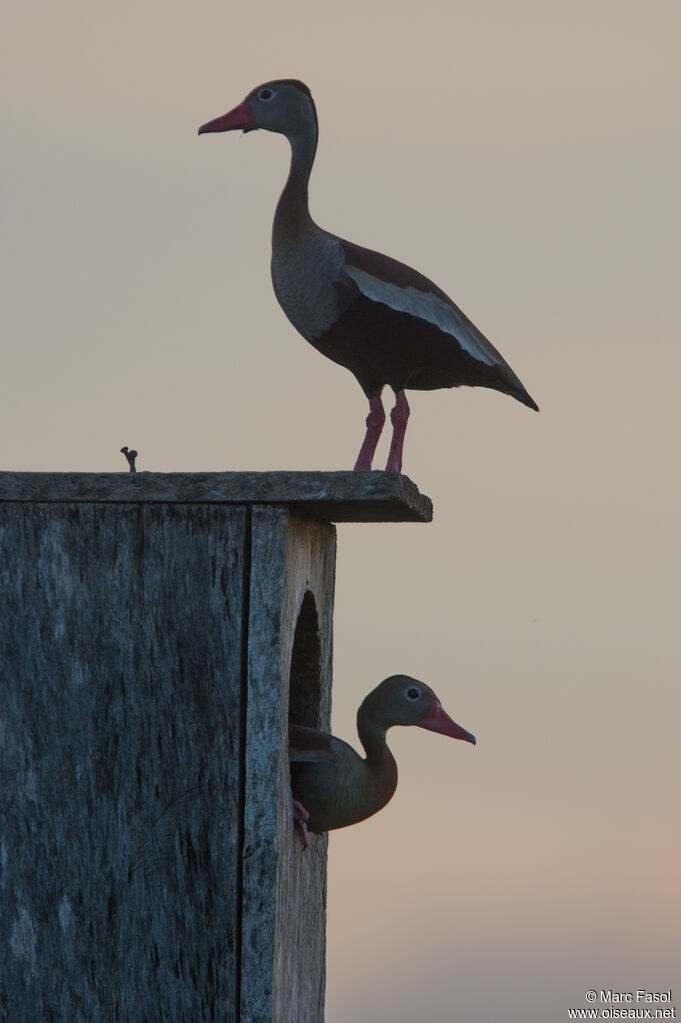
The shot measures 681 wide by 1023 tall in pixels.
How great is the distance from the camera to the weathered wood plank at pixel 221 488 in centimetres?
425

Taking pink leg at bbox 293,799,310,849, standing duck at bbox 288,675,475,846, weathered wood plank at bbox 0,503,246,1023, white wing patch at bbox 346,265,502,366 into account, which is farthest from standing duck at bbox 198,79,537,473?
pink leg at bbox 293,799,310,849

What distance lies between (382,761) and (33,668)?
1.06m

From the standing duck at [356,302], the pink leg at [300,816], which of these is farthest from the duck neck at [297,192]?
the pink leg at [300,816]

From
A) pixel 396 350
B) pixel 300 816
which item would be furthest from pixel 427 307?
pixel 300 816

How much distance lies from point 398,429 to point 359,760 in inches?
38.7

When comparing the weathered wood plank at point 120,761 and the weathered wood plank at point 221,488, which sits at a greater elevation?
the weathered wood plank at point 221,488

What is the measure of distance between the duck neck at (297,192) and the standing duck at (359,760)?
1.36 meters

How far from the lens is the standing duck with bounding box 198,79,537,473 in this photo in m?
4.81

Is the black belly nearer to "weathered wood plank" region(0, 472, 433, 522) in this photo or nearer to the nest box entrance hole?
"weathered wood plank" region(0, 472, 433, 522)

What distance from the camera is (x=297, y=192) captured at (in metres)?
4.96

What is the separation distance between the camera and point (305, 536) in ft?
15.3

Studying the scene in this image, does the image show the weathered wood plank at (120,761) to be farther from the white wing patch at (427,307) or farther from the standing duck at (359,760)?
the white wing patch at (427,307)

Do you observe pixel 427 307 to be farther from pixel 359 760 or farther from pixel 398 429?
pixel 359 760

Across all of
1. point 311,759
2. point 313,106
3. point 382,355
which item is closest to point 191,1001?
point 311,759
